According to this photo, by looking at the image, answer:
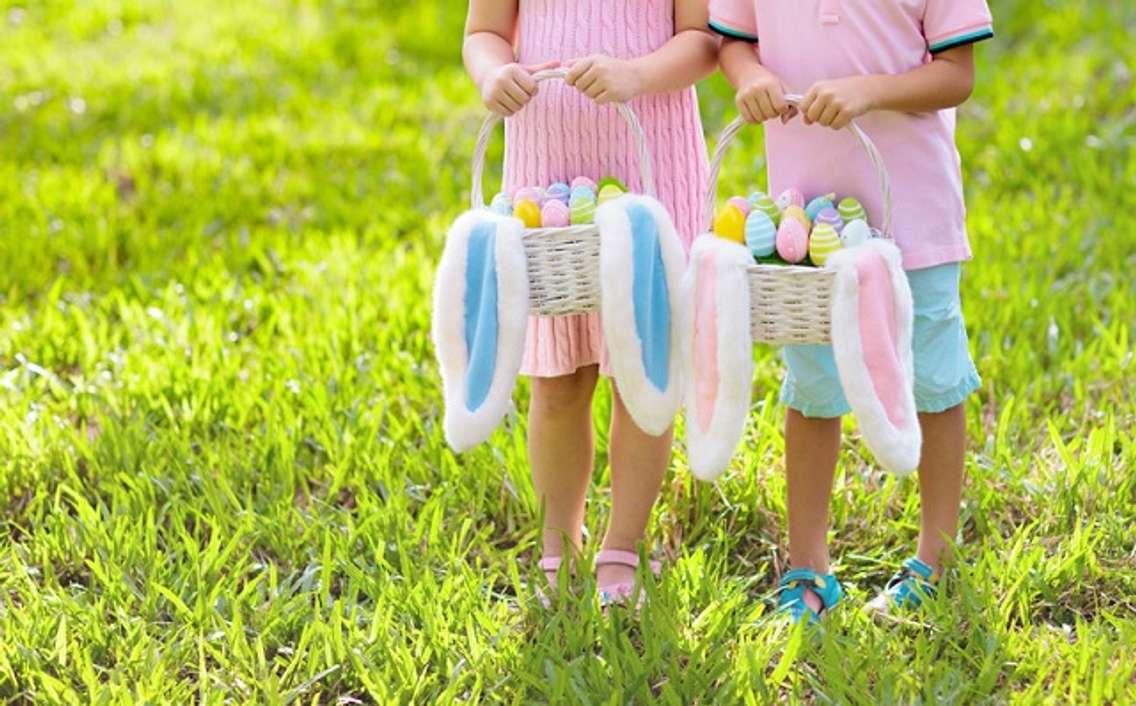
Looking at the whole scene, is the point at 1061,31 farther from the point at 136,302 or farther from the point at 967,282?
the point at 136,302

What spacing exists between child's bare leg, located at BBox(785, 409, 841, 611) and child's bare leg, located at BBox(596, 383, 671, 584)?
0.76 feet

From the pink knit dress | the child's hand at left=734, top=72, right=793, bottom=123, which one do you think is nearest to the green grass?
the pink knit dress

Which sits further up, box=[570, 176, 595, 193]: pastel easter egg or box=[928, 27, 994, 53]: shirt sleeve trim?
box=[928, 27, 994, 53]: shirt sleeve trim

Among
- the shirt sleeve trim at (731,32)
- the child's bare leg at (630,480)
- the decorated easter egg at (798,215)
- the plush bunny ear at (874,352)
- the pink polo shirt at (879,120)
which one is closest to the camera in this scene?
the plush bunny ear at (874,352)

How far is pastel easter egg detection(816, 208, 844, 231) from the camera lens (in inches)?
93.4

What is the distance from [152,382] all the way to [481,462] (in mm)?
881

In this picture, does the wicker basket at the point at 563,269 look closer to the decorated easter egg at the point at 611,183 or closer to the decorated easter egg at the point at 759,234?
the decorated easter egg at the point at 611,183

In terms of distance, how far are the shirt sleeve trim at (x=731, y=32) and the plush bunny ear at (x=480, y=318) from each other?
1.61ft

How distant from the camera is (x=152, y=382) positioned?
3568mm

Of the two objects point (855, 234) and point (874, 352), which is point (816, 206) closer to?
point (855, 234)

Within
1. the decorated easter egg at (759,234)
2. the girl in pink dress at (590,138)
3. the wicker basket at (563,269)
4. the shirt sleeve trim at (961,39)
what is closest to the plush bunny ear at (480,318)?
the wicker basket at (563,269)

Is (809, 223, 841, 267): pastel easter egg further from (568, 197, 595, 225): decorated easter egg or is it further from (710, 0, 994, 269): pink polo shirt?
(568, 197, 595, 225): decorated easter egg

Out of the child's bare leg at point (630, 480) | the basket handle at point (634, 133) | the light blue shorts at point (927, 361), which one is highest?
the basket handle at point (634, 133)

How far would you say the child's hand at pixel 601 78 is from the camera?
2439 mm
